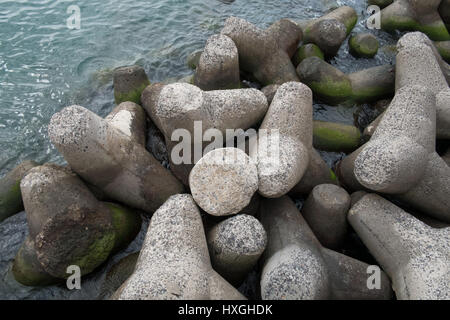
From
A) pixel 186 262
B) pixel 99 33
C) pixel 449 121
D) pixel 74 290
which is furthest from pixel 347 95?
pixel 99 33

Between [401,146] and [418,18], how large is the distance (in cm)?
371

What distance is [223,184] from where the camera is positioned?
2.65 metres

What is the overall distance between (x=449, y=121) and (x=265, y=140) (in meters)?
1.79

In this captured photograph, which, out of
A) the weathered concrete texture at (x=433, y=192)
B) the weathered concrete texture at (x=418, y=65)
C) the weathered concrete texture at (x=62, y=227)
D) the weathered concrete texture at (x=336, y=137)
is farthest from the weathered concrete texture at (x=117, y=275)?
the weathered concrete texture at (x=418, y=65)

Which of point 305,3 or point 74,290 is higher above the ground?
point 305,3

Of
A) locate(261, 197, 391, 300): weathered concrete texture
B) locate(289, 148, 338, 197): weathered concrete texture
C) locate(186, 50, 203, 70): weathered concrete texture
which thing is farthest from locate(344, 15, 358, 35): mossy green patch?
locate(261, 197, 391, 300): weathered concrete texture

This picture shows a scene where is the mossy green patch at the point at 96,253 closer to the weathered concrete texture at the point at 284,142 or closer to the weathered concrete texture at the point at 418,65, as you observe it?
the weathered concrete texture at the point at 284,142

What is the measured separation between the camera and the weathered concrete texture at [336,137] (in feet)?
12.4

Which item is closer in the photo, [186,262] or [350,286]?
[186,262]

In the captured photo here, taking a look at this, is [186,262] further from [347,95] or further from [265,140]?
[347,95]

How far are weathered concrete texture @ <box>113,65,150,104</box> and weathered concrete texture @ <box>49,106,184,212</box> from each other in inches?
41.2

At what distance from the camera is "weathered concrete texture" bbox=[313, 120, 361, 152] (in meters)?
3.79

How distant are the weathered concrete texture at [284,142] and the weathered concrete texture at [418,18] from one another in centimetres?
325

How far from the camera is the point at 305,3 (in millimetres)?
6734
